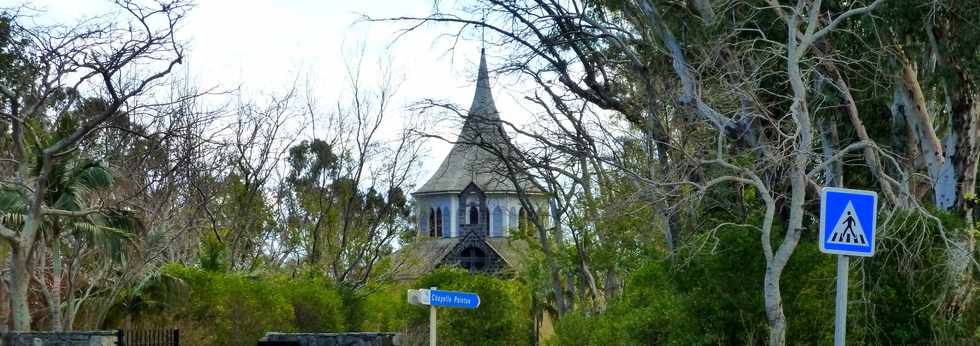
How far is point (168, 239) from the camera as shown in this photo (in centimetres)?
3606

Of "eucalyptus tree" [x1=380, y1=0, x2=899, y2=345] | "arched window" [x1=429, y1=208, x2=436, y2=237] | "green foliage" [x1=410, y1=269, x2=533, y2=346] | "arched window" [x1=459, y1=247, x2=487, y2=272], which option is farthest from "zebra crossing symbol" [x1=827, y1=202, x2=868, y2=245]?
"arched window" [x1=429, y1=208, x2=436, y2=237]

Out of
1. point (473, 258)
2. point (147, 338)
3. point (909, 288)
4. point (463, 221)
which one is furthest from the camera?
point (463, 221)

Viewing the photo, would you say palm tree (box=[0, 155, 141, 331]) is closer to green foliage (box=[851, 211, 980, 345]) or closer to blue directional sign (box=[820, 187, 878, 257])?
green foliage (box=[851, 211, 980, 345])

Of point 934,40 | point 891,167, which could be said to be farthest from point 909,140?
point 934,40

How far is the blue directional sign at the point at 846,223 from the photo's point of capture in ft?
32.5

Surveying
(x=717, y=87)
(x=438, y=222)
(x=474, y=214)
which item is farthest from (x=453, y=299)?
(x=438, y=222)

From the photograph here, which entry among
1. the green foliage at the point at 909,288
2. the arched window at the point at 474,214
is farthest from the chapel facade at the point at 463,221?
the green foliage at the point at 909,288

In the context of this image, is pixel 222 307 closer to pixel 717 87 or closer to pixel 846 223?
pixel 717 87

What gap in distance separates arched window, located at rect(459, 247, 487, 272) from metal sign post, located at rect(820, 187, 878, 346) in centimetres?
8404

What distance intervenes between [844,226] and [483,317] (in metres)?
30.7

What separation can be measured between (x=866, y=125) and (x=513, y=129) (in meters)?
11.7

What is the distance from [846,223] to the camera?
998 cm

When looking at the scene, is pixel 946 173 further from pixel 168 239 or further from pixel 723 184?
pixel 168 239

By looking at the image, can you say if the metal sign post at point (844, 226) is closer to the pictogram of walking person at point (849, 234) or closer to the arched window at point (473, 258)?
the pictogram of walking person at point (849, 234)
